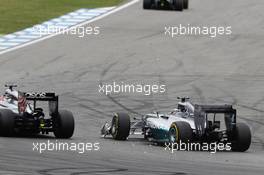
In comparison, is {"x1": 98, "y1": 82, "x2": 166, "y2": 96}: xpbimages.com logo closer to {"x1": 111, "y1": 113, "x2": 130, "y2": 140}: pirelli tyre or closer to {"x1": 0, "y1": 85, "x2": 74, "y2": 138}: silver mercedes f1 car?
{"x1": 111, "y1": 113, "x2": 130, "y2": 140}: pirelli tyre

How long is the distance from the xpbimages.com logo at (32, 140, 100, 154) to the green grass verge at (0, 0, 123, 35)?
1984cm

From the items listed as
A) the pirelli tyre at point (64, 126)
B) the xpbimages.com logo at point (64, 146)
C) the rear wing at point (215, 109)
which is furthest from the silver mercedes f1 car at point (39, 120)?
the rear wing at point (215, 109)

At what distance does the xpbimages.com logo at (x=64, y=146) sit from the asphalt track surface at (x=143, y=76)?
0.80 feet

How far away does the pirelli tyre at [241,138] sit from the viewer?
1903 cm

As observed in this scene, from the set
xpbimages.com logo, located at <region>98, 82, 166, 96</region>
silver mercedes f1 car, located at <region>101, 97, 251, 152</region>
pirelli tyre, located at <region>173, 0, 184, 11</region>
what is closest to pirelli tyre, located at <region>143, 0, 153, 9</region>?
pirelli tyre, located at <region>173, 0, 184, 11</region>

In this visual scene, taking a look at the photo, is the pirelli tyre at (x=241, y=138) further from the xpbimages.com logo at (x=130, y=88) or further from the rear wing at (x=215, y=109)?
the xpbimages.com logo at (x=130, y=88)

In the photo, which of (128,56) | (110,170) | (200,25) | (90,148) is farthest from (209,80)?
(110,170)

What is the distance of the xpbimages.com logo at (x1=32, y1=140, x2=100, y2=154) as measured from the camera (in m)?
17.2

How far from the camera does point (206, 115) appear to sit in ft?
62.0

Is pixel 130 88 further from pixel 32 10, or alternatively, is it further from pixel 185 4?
pixel 32 10

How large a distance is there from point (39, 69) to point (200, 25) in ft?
31.8

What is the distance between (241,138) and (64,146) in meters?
3.39

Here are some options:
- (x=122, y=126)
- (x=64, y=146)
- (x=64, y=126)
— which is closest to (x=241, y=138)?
(x=122, y=126)

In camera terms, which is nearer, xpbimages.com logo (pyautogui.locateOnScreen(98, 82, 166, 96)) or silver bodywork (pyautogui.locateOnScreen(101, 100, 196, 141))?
silver bodywork (pyautogui.locateOnScreen(101, 100, 196, 141))
